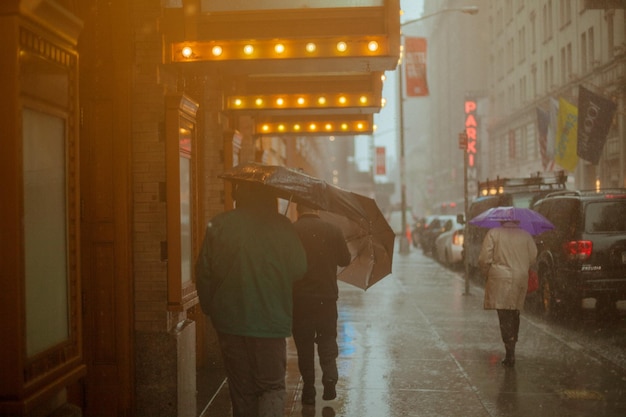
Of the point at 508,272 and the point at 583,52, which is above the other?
the point at 583,52

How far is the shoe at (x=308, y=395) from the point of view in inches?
301

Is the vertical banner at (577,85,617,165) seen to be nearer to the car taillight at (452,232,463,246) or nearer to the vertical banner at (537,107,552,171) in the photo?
the car taillight at (452,232,463,246)

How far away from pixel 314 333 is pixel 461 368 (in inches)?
102

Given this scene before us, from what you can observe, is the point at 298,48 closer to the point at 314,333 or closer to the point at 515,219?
the point at 314,333

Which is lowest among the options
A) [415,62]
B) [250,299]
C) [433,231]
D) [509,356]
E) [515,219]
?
[509,356]

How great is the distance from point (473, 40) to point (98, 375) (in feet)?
281

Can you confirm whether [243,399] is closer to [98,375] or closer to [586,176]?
[98,375]

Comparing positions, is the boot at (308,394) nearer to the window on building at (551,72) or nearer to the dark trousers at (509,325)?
the dark trousers at (509,325)

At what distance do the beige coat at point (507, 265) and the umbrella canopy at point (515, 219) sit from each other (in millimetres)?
111

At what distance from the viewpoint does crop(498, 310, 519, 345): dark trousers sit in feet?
31.7

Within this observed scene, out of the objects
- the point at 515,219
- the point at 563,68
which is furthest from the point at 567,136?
the point at 515,219

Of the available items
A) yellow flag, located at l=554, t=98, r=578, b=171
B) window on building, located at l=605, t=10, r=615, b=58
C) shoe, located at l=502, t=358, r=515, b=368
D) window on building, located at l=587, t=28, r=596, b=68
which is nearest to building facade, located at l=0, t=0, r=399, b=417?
shoe, located at l=502, t=358, r=515, b=368

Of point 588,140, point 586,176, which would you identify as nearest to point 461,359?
point 588,140

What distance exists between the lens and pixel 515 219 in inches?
386
